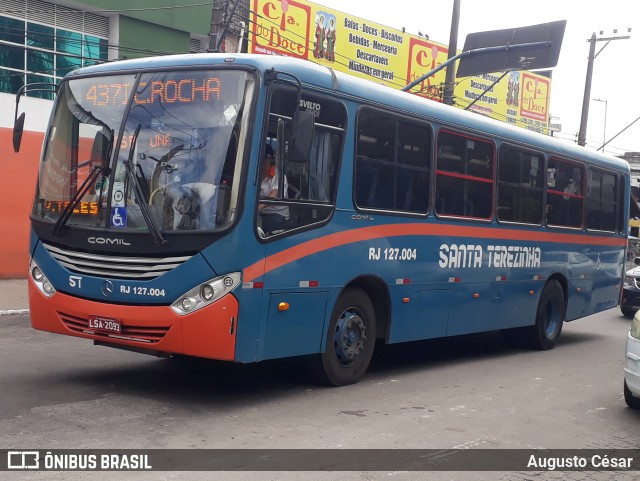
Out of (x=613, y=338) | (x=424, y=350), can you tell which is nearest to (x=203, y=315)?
(x=424, y=350)

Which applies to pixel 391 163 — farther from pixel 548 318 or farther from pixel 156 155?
pixel 548 318

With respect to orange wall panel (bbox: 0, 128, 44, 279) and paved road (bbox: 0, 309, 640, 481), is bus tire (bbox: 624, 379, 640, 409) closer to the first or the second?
paved road (bbox: 0, 309, 640, 481)

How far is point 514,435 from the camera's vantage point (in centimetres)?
752

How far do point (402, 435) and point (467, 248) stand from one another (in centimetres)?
445

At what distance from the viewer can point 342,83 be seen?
29.2 ft

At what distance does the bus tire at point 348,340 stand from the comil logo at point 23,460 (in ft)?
11.4

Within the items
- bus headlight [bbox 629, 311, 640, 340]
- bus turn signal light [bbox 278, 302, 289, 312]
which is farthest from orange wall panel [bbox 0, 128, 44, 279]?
bus headlight [bbox 629, 311, 640, 340]

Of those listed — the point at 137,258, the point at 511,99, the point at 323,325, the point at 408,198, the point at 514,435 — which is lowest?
the point at 514,435

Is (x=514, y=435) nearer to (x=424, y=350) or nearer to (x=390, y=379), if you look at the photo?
(x=390, y=379)

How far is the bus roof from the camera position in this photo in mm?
7961

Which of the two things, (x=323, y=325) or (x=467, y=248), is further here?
(x=467, y=248)

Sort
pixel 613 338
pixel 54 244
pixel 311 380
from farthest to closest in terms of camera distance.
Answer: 1. pixel 613 338
2. pixel 311 380
3. pixel 54 244

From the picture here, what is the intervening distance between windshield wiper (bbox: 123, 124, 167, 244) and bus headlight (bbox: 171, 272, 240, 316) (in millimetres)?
522

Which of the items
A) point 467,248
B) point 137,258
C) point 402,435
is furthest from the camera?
point 467,248
